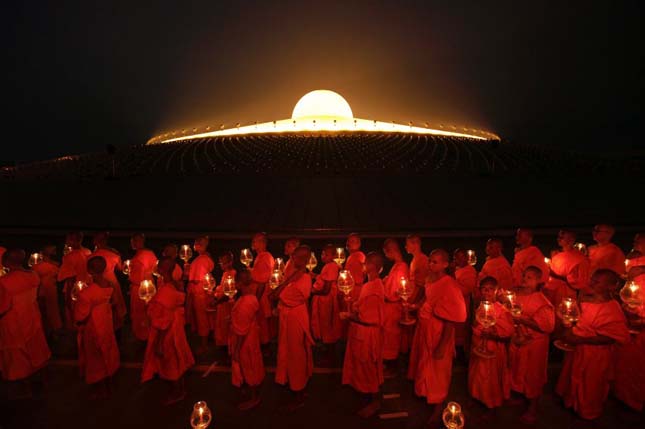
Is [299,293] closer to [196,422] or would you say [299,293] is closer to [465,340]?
[196,422]

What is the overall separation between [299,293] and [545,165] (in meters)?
10.1

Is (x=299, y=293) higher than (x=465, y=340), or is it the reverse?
(x=299, y=293)

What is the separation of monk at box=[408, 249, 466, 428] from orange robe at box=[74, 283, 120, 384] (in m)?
4.28

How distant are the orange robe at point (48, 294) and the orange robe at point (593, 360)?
26.9 ft

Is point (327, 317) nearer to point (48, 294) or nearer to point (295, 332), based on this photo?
point (295, 332)

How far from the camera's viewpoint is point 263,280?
20.1 ft

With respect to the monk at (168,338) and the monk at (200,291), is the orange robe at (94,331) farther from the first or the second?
the monk at (200,291)

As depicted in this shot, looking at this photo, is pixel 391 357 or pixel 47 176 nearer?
pixel 391 357

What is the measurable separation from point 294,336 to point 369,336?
3.26 feet

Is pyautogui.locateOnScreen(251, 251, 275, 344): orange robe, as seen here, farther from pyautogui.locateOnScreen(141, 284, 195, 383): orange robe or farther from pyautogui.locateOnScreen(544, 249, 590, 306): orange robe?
pyautogui.locateOnScreen(544, 249, 590, 306): orange robe

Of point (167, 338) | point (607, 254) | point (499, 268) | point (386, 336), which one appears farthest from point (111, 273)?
point (607, 254)

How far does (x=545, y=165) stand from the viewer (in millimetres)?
11352

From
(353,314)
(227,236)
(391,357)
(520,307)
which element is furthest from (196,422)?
(227,236)

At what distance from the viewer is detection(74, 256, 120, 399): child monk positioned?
4.86 meters
